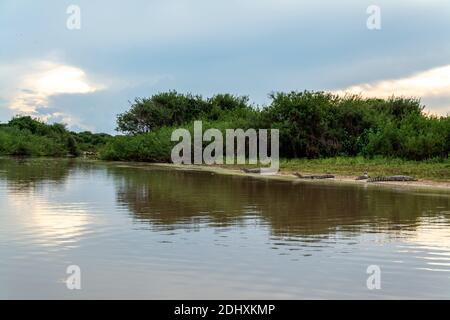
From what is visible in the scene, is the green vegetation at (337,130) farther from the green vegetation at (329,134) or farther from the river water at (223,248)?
the river water at (223,248)

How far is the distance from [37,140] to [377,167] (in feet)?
186

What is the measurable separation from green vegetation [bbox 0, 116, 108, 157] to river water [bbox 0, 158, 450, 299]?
58.9 m

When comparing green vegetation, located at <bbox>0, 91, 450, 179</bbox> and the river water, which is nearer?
the river water

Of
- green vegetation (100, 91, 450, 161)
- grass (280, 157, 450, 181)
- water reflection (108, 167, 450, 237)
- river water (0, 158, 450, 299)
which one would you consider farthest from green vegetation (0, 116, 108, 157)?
river water (0, 158, 450, 299)

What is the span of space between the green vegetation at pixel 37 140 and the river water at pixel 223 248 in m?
58.9

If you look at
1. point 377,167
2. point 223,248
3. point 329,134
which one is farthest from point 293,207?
point 329,134

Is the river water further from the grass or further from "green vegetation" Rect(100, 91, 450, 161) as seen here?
"green vegetation" Rect(100, 91, 450, 161)

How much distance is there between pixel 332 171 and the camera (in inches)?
1189

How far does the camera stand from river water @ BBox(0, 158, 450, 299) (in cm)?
656

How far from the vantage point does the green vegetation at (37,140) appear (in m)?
71.2

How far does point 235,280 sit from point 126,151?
176 feet

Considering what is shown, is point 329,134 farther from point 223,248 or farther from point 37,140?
point 37,140

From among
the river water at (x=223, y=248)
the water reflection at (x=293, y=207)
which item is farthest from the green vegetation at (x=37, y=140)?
the river water at (x=223, y=248)
